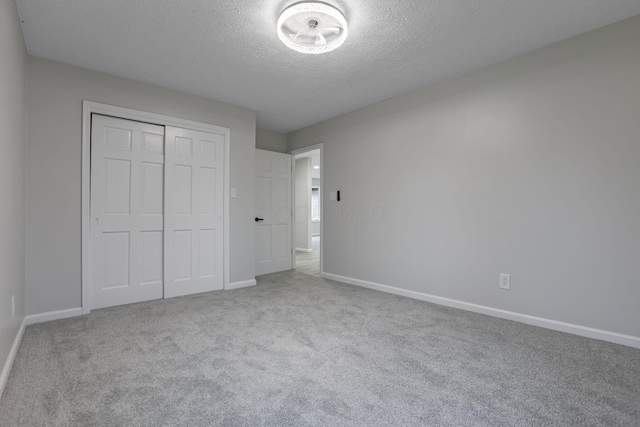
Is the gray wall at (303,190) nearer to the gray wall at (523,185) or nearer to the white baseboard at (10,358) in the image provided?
the gray wall at (523,185)

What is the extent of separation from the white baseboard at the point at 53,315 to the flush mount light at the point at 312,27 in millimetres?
3092

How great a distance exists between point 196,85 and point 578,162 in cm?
371

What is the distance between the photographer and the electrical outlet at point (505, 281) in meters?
2.88

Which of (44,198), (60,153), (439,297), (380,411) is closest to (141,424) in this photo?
(380,411)

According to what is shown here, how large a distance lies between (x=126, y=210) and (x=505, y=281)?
3.87m

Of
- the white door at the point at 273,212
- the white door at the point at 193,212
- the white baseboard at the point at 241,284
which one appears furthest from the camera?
the white door at the point at 273,212

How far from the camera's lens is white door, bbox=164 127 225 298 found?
3633 millimetres

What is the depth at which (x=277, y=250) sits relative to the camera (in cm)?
524

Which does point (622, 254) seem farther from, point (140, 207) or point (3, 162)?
point (140, 207)

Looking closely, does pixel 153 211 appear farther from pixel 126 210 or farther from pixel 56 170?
pixel 56 170

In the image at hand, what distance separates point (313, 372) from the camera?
6.33 ft

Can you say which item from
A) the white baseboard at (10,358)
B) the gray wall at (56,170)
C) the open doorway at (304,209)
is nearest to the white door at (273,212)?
the open doorway at (304,209)

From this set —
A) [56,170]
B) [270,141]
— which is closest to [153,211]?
[56,170]

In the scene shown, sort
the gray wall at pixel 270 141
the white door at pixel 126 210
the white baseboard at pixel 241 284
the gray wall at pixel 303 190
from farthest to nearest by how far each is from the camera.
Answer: the gray wall at pixel 303 190
the gray wall at pixel 270 141
the white baseboard at pixel 241 284
the white door at pixel 126 210
